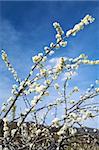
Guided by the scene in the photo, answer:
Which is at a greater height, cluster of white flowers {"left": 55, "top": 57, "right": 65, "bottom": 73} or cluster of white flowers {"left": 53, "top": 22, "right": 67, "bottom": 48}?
cluster of white flowers {"left": 53, "top": 22, "right": 67, "bottom": 48}

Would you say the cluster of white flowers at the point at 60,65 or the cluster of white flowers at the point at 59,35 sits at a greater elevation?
the cluster of white flowers at the point at 59,35

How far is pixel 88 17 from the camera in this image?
450 cm

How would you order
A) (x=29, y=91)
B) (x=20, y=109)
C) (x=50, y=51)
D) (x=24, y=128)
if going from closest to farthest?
1. (x=50, y=51)
2. (x=20, y=109)
3. (x=29, y=91)
4. (x=24, y=128)

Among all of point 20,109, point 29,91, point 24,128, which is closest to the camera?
point 20,109

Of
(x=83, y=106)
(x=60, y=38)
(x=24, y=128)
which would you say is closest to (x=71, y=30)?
(x=60, y=38)

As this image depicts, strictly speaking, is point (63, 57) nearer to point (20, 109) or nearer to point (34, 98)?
point (34, 98)

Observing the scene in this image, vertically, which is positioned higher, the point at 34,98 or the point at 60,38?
the point at 60,38

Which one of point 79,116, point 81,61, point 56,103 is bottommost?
point 79,116

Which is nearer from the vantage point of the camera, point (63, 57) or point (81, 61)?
point (63, 57)

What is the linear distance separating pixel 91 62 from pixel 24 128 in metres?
2.91

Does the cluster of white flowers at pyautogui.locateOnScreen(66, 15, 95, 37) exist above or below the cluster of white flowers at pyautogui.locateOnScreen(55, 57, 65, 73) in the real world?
above

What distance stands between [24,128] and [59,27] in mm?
3444

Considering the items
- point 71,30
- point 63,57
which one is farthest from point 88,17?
point 63,57

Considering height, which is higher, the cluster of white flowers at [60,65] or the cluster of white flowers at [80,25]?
the cluster of white flowers at [80,25]
